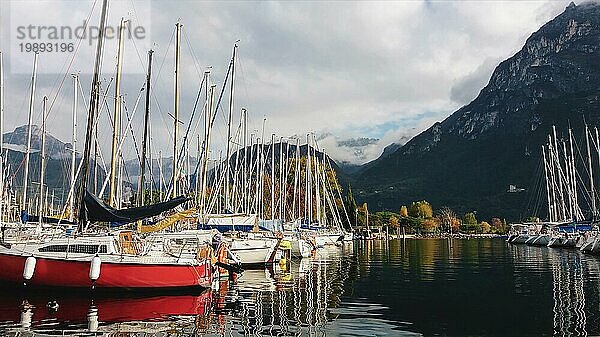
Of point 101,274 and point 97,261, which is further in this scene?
point 101,274

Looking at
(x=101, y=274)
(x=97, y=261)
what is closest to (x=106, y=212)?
(x=97, y=261)

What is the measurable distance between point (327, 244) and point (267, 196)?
1357cm

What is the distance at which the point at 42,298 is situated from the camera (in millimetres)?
24406

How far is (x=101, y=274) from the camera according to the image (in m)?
25.2

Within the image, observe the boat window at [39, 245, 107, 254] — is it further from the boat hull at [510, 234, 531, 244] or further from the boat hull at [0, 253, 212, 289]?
the boat hull at [510, 234, 531, 244]

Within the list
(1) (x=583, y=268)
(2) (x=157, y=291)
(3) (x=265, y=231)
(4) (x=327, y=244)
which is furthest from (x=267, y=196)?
(2) (x=157, y=291)

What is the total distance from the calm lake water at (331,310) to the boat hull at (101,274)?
0.59 m

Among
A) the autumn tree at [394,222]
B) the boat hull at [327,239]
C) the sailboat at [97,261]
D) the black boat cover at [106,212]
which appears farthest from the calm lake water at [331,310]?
the autumn tree at [394,222]

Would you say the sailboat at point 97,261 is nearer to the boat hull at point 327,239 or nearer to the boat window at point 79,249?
the boat window at point 79,249

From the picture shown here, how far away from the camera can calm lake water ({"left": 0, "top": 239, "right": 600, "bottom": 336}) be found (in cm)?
1830

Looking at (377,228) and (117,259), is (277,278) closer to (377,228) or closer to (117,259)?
(117,259)

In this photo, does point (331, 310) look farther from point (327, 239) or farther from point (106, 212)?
point (327, 239)

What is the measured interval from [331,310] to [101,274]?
1079cm

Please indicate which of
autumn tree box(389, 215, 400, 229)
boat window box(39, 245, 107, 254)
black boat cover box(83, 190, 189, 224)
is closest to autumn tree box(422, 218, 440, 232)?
autumn tree box(389, 215, 400, 229)
